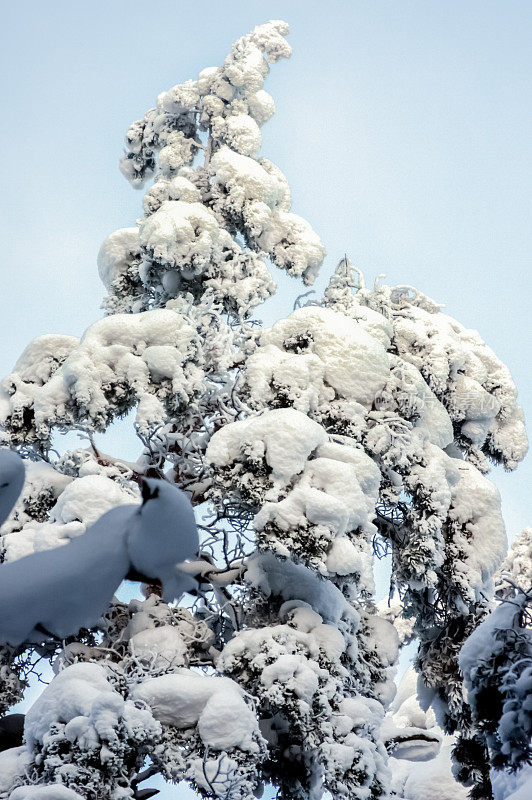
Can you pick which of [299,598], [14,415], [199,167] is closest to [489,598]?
[299,598]

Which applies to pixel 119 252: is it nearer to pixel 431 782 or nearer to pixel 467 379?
pixel 467 379

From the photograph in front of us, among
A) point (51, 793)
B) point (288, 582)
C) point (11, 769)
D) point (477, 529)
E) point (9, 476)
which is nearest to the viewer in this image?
point (9, 476)

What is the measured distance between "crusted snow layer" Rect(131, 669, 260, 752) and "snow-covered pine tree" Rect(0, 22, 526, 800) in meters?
0.01

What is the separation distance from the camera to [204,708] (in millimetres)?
5742

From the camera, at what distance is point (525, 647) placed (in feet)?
17.3

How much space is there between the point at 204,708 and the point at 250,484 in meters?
1.81

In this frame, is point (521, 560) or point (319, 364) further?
point (521, 560)

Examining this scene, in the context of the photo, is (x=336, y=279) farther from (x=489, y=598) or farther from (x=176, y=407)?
(x=489, y=598)

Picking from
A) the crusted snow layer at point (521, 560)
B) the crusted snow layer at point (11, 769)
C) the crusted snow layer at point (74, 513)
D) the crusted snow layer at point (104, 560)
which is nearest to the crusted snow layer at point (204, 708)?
the crusted snow layer at point (11, 769)

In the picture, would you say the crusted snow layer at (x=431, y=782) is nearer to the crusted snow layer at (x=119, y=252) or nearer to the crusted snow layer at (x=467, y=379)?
the crusted snow layer at (x=467, y=379)

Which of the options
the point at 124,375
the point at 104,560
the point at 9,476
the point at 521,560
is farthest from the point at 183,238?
the point at 521,560

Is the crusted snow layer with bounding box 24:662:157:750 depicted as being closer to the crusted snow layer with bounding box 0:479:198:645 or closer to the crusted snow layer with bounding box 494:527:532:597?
the crusted snow layer with bounding box 0:479:198:645

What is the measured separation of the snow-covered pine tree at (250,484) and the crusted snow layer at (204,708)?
15 millimetres

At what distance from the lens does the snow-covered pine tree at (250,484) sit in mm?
5734
